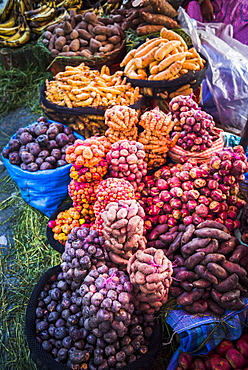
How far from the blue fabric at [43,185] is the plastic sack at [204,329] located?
4.57 feet

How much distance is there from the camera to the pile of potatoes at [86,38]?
3.30 meters

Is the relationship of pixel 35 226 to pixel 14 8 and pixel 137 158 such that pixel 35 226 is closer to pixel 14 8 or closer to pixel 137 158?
pixel 137 158

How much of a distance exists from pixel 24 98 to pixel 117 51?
169 cm

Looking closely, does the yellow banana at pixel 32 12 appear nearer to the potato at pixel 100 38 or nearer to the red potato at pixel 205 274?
the potato at pixel 100 38

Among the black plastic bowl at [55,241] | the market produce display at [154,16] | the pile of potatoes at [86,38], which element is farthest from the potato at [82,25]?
the black plastic bowl at [55,241]

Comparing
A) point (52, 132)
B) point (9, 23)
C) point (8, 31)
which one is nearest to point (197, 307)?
point (52, 132)

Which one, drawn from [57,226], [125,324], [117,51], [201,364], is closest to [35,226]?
[57,226]

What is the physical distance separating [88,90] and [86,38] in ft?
3.44

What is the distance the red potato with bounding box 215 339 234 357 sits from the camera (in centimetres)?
153

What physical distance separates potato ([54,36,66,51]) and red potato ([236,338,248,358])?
132 inches

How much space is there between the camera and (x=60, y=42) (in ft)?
10.9

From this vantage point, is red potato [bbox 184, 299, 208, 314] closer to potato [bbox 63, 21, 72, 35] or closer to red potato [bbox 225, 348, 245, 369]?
red potato [bbox 225, 348, 245, 369]

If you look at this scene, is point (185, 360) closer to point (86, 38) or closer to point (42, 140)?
point (42, 140)

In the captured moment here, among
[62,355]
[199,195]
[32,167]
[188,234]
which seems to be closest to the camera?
[62,355]
